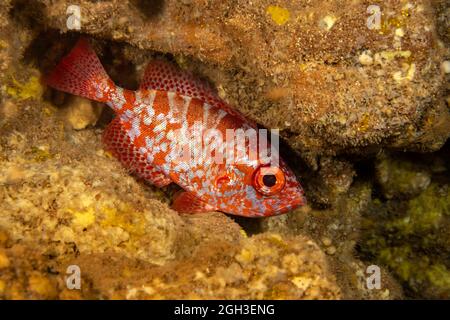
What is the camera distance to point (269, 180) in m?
3.95

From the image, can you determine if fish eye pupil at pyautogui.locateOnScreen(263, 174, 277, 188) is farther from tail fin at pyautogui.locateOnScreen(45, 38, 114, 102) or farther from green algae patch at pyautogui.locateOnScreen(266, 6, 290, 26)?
tail fin at pyautogui.locateOnScreen(45, 38, 114, 102)

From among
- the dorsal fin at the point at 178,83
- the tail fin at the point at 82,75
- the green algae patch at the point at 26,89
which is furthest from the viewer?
the dorsal fin at the point at 178,83

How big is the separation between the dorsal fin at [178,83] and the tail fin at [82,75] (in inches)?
15.4

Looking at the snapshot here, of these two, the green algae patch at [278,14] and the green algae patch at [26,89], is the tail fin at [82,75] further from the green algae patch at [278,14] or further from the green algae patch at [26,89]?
the green algae patch at [278,14]

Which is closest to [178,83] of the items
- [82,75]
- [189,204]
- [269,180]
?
[82,75]

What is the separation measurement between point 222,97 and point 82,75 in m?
1.35

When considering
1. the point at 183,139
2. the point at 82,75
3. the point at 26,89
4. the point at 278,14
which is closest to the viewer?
the point at 278,14

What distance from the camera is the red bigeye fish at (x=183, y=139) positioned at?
396 cm

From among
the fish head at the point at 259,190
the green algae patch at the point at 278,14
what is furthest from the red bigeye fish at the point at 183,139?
the green algae patch at the point at 278,14

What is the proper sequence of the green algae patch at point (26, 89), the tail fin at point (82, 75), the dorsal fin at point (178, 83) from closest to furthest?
1. the green algae patch at point (26, 89)
2. the tail fin at point (82, 75)
3. the dorsal fin at point (178, 83)

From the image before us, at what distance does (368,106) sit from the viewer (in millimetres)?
3252

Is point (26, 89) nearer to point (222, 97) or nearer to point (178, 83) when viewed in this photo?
point (178, 83)

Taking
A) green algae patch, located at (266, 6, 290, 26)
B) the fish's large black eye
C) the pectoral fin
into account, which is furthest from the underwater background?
the fish's large black eye
